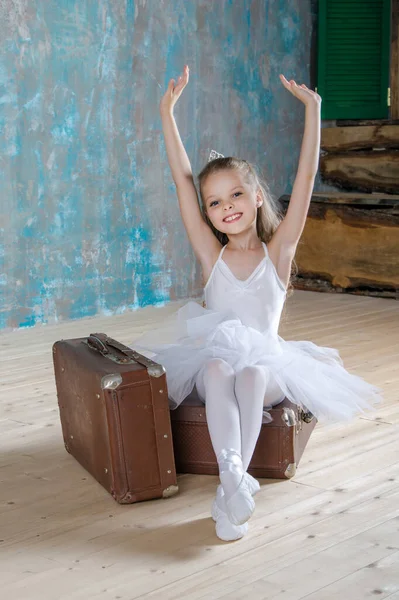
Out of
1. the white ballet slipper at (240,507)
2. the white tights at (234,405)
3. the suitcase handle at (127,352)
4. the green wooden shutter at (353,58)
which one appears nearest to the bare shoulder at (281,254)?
the white tights at (234,405)

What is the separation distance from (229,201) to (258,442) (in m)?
0.69

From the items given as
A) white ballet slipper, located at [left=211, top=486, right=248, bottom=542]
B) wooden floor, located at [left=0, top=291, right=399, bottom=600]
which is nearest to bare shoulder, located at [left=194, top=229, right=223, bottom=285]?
wooden floor, located at [left=0, top=291, right=399, bottom=600]

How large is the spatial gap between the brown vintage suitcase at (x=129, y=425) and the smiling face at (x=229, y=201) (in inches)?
19.5

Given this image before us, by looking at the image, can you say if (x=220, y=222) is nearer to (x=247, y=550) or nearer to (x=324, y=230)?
(x=247, y=550)

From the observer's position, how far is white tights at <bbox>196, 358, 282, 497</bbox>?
203cm

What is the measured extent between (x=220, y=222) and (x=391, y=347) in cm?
175

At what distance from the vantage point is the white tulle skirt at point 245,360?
2.27 metres

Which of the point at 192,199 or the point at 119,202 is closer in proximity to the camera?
the point at 192,199

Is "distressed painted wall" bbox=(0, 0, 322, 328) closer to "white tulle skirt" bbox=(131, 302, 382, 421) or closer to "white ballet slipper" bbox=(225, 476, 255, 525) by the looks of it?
"white tulle skirt" bbox=(131, 302, 382, 421)

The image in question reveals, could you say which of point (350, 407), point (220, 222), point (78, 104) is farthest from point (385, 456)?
point (78, 104)

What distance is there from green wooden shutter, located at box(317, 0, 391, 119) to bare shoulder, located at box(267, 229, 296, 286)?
4.01 meters

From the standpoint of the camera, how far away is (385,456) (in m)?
2.44

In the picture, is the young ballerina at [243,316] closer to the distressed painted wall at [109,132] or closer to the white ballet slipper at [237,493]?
the white ballet slipper at [237,493]

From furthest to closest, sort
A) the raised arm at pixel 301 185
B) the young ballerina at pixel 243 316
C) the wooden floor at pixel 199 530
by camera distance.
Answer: the raised arm at pixel 301 185 < the young ballerina at pixel 243 316 < the wooden floor at pixel 199 530
